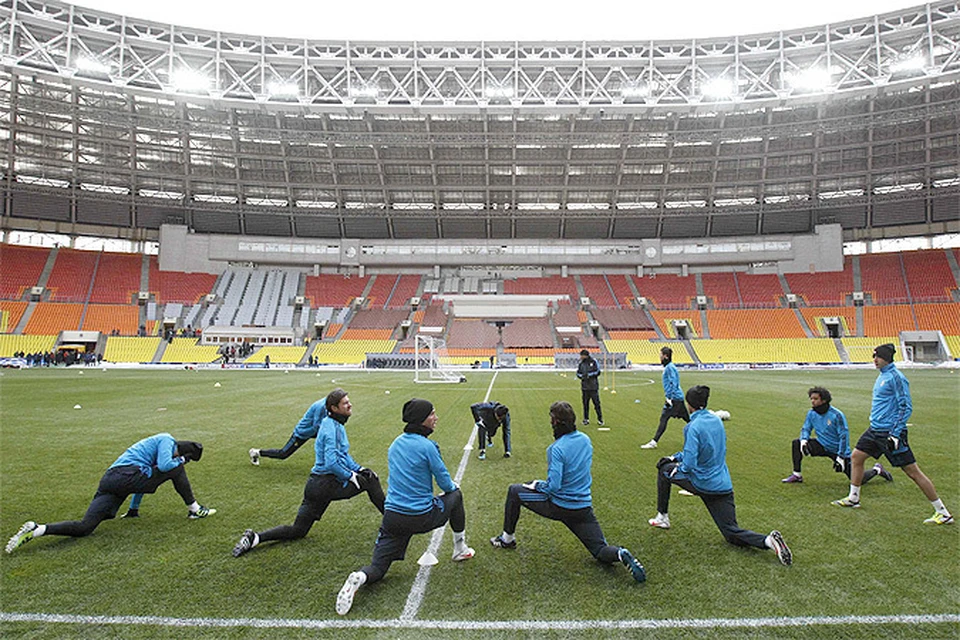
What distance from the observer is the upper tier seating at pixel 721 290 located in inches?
1987

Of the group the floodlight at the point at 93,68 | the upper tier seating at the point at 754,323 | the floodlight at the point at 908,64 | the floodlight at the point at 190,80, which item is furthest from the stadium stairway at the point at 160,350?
the floodlight at the point at 908,64

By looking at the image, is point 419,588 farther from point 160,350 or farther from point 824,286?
point 824,286

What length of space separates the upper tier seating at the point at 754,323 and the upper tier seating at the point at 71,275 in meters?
60.3

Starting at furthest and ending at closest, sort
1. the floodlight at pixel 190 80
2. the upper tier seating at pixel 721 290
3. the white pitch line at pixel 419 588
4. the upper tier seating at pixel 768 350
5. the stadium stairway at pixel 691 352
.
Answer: the upper tier seating at pixel 721 290 → the stadium stairway at pixel 691 352 → the upper tier seating at pixel 768 350 → the floodlight at pixel 190 80 → the white pitch line at pixel 419 588

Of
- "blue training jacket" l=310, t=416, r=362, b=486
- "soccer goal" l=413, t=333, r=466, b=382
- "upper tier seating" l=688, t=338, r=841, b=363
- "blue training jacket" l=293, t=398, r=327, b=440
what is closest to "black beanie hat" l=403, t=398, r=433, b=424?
"blue training jacket" l=310, t=416, r=362, b=486

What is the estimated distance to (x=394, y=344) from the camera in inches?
1820

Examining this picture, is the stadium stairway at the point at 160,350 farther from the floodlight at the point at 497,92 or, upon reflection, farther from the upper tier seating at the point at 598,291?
the upper tier seating at the point at 598,291

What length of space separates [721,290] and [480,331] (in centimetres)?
2619

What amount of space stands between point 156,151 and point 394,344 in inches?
1036

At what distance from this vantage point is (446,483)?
4.02m

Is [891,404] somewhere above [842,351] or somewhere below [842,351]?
above

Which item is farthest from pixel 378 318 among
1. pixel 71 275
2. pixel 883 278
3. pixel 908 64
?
pixel 883 278

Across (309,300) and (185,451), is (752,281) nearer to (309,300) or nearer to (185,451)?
(309,300)

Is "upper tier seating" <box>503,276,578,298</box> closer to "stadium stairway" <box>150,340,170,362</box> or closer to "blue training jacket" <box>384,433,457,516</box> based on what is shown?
"stadium stairway" <box>150,340,170,362</box>
